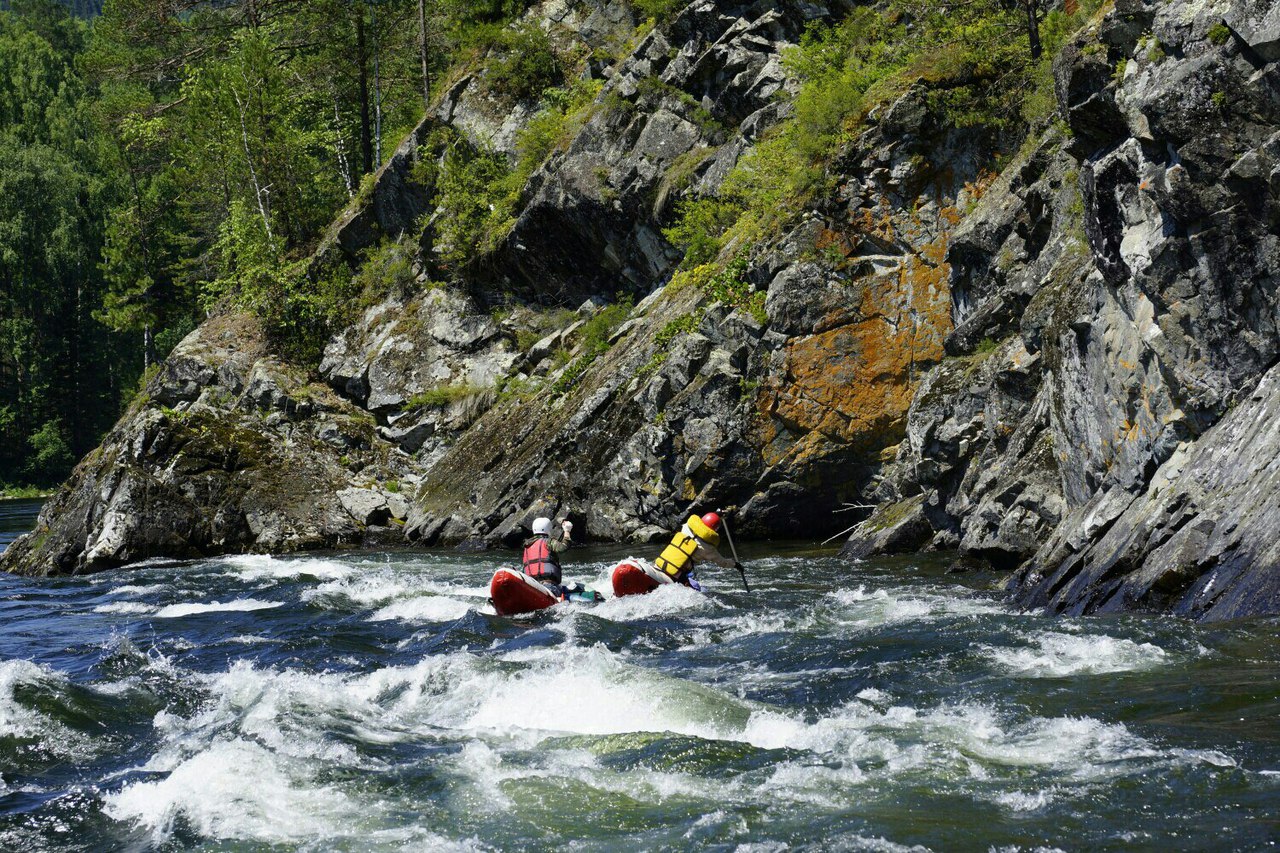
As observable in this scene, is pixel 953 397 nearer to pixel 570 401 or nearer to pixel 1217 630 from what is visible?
pixel 1217 630

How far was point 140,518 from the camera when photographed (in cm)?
2150

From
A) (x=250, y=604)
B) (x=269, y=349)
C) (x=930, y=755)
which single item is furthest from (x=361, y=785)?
(x=269, y=349)

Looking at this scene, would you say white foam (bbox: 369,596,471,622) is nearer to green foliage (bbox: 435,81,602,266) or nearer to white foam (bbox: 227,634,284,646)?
white foam (bbox: 227,634,284,646)

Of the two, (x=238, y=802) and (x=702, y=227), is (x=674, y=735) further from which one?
(x=702, y=227)

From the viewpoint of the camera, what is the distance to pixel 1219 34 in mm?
9883

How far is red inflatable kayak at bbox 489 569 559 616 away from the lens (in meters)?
12.4

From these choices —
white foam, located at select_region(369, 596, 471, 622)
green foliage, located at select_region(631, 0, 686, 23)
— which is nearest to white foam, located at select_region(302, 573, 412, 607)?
Result: white foam, located at select_region(369, 596, 471, 622)

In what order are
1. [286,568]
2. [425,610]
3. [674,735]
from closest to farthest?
[674,735], [425,610], [286,568]

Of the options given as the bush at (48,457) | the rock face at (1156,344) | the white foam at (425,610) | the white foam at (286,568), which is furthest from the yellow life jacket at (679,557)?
the bush at (48,457)

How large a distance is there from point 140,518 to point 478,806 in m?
17.9

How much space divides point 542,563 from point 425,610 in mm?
1670

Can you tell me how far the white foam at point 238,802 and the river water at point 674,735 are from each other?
2cm

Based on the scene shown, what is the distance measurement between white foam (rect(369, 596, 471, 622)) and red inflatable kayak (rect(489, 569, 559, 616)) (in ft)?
1.97

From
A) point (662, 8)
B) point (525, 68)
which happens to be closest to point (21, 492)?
point (525, 68)
